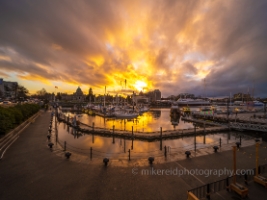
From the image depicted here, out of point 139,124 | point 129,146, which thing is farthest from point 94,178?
point 139,124

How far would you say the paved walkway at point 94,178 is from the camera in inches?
323

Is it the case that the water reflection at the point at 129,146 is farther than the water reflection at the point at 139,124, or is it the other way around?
the water reflection at the point at 139,124

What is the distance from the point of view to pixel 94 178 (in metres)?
9.95

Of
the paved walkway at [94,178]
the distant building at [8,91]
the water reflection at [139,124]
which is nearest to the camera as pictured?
the paved walkway at [94,178]

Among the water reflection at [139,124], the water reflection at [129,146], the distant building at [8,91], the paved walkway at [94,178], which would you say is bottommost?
the water reflection at [139,124]

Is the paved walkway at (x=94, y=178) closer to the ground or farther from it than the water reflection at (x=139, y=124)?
farther from it

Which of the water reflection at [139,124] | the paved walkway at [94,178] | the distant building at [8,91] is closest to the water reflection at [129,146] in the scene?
the paved walkway at [94,178]

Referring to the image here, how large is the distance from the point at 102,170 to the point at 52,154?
7186 mm

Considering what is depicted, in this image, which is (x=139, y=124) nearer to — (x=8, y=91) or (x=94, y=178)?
(x=94, y=178)

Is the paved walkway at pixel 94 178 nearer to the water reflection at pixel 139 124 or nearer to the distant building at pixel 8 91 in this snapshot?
the water reflection at pixel 139 124

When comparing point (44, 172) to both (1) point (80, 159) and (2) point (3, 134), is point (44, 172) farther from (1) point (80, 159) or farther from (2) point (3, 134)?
(2) point (3, 134)

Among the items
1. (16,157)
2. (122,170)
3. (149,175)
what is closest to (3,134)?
(16,157)

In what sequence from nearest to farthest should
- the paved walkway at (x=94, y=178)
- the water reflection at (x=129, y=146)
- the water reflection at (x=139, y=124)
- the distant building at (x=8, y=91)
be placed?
the paved walkway at (x=94, y=178), the water reflection at (x=129, y=146), the water reflection at (x=139, y=124), the distant building at (x=8, y=91)

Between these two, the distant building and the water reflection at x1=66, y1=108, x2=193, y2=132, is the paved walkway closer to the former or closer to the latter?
the water reflection at x1=66, y1=108, x2=193, y2=132
